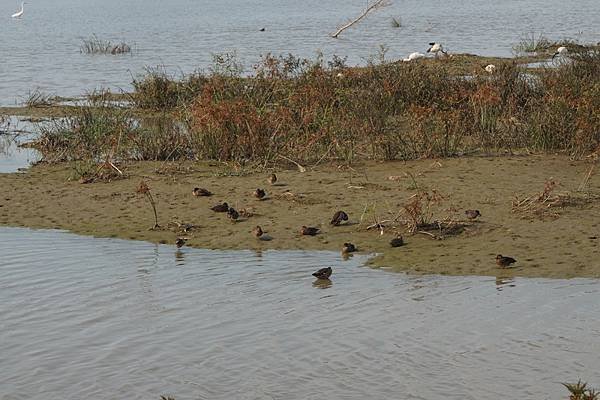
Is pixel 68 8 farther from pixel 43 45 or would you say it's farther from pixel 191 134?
pixel 191 134

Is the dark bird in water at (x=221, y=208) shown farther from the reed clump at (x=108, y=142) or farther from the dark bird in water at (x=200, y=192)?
the reed clump at (x=108, y=142)

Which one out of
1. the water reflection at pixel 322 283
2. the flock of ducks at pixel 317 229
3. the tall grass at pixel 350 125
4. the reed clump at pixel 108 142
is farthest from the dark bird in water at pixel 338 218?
the reed clump at pixel 108 142

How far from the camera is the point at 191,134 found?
40.8ft

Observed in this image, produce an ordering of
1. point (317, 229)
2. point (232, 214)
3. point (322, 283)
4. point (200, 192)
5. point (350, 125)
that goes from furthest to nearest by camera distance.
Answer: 1. point (350, 125)
2. point (200, 192)
3. point (232, 214)
4. point (317, 229)
5. point (322, 283)

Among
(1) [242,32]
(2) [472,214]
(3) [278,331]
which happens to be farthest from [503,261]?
(1) [242,32]

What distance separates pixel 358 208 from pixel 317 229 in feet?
2.50

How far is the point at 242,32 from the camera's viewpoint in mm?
41469

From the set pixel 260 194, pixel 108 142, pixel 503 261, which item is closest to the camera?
pixel 503 261

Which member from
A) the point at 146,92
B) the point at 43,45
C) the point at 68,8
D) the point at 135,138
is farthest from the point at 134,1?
the point at 135,138

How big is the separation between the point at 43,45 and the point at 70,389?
1274 inches

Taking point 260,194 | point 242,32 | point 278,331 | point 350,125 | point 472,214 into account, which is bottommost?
point 242,32

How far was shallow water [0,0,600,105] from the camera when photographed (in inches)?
1089

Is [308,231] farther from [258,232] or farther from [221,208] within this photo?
[221,208]

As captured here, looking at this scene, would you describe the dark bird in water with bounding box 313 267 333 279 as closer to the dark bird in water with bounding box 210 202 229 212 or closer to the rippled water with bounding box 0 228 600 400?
the rippled water with bounding box 0 228 600 400
